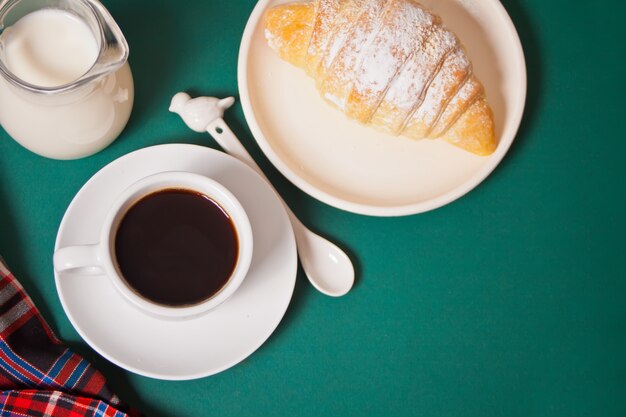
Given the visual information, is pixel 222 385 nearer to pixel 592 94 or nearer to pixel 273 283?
pixel 273 283

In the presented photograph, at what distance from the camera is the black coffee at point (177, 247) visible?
87 cm

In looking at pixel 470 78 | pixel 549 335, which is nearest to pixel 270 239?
pixel 470 78

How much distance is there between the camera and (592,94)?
111cm

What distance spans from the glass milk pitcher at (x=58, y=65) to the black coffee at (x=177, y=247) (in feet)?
0.49

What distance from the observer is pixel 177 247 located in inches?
35.2

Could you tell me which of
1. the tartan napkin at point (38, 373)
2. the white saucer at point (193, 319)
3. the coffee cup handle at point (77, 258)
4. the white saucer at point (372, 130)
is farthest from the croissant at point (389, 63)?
the tartan napkin at point (38, 373)

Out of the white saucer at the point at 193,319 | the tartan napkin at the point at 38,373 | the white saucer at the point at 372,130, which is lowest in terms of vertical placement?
the tartan napkin at the point at 38,373

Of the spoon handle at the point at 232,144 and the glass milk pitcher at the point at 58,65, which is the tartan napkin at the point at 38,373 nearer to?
the glass milk pitcher at the point at 58,65

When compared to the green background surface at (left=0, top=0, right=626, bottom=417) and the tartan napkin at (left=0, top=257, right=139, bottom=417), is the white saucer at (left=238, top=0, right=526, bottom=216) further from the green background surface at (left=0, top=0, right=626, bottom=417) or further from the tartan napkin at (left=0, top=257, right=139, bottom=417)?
the tartan napkin at (left=0, top=257, right=139, bottom=417)

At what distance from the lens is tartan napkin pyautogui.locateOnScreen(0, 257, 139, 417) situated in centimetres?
96

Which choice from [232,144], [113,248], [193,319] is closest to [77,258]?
[113,248]

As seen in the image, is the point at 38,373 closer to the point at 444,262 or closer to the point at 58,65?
the point at 58,65

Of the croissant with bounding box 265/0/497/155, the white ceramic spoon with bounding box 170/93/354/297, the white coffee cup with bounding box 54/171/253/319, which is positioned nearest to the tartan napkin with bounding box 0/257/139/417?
the white coffee cup with bounding box 54/171/253/319

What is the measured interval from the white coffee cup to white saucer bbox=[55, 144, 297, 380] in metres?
0.09
